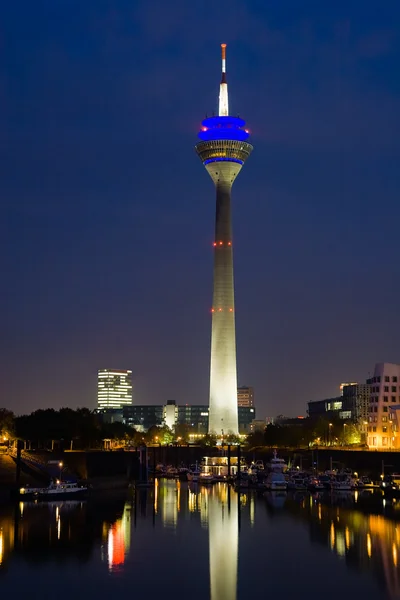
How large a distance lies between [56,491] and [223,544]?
3346 cm

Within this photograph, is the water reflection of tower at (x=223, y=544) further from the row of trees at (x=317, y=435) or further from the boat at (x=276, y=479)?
the row of trees at (x=317, y=435)

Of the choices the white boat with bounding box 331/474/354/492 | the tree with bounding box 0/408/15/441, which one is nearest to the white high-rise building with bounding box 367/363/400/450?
the white boat with bounding box 331/474/354/492

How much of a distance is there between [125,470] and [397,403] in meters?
46.7

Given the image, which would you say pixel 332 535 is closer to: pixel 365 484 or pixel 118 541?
pixel 118 541

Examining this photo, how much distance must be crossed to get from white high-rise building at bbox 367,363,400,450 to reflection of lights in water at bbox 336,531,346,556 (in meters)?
70.4

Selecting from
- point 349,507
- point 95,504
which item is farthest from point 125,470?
point 349,507

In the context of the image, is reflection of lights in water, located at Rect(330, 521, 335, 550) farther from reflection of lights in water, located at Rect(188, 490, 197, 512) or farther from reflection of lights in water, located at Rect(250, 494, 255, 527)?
reflection of lights in water, located at Rect(188, 490, 197, 512)

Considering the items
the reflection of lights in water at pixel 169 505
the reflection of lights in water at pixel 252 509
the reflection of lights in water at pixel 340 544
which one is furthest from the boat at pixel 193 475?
the reflection of lights in water at pixel 340 544

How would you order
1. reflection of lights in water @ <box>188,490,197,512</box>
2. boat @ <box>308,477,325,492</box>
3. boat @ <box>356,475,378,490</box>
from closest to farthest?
reflection of lights in water @ <box>188,490,197,512</box> → boat @ <box>308,477,325,492</box> → boat @ <box>356,475,378,490</box>

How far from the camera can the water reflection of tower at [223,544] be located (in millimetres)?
52312

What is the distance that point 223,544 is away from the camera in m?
67.9

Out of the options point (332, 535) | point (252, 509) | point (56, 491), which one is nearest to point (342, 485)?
point (252, 509)

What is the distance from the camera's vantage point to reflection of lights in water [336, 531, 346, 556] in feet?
209

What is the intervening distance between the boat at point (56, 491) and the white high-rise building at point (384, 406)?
184 feet
